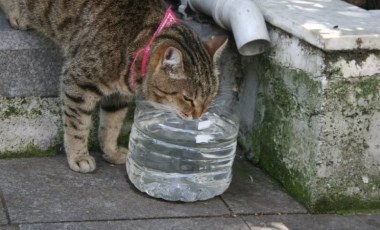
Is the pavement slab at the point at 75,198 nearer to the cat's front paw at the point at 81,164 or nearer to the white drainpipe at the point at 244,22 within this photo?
the cat's front paw at the point at 81,164

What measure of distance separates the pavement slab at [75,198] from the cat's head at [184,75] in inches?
21.3

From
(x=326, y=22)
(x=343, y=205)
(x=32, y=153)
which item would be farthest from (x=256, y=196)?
(x=32, y=153)

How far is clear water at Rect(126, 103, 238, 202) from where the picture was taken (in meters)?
4.49

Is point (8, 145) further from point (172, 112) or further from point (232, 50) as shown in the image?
point (232, 50)

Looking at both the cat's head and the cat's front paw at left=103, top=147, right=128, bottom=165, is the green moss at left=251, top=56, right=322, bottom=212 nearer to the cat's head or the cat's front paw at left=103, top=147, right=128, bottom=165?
the cat's head

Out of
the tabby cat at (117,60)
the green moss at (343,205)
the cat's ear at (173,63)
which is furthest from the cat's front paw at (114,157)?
the green moss at (343,205)

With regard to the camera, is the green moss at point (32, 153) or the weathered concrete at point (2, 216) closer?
the weathered concrete at point (2, 216)

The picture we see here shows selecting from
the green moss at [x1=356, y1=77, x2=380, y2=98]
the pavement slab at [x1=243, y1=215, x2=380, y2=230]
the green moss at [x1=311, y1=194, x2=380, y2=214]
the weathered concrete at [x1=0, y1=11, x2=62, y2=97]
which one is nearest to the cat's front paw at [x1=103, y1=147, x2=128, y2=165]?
the weathered concrete at [x1=0, y1=11, x2=62, y2=97]

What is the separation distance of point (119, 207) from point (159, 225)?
0.29m

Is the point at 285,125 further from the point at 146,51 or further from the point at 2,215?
the point at 2,215

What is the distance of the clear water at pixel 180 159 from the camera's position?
4488mm

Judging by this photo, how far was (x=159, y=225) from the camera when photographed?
409 cm

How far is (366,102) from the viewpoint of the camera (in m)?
4.29

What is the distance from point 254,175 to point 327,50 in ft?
3.47
